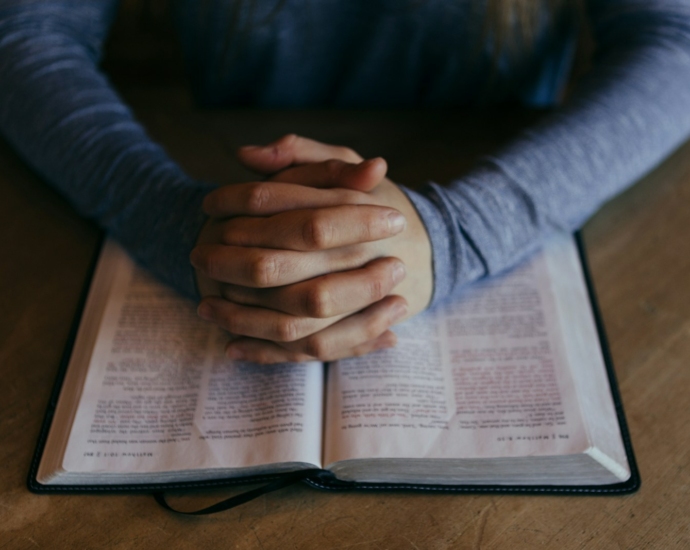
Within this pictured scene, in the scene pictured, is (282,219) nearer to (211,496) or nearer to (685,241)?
(211,496)

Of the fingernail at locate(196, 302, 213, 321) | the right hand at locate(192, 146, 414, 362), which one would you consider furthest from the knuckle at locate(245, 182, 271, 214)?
the fingernail at locate(196, 302, 213, 321)

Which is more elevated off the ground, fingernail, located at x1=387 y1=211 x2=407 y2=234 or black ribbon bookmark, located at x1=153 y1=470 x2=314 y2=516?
fingernail, located at x1=387 y1=211 x2=407 y2=234

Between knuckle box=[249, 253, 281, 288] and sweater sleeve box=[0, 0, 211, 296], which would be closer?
knuckle box=[249, 253, 281, 288]

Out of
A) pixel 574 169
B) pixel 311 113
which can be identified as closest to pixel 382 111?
pixel 311 113

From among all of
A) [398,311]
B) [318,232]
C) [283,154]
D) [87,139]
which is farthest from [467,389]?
[87,139]

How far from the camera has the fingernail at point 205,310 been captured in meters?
0.57

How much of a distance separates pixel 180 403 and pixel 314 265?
171 mm

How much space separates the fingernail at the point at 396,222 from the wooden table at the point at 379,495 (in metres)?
0.22

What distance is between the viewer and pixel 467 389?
54 centimetres

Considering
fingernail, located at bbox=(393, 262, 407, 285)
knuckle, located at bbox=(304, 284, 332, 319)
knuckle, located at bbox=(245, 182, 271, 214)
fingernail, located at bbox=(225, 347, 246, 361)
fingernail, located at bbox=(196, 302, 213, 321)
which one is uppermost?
knuckle, located at bbox=(245, 182, 271, 214)

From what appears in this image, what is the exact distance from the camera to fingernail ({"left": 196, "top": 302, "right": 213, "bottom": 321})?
566 millimetres

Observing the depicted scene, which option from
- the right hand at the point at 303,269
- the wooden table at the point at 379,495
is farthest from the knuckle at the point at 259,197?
the wooden table at the point at 379,495

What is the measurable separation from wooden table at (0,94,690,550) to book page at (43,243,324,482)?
0.03m

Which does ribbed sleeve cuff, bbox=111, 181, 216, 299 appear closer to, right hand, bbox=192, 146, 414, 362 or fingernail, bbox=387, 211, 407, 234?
right hand, bbox=192, 146, 414, 362
